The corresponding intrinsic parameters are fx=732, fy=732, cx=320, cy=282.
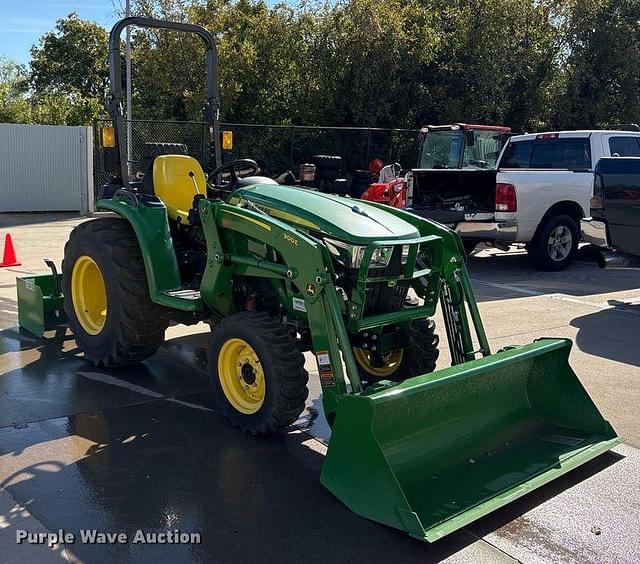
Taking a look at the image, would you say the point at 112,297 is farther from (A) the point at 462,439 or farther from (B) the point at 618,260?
(B) the point at 618,260

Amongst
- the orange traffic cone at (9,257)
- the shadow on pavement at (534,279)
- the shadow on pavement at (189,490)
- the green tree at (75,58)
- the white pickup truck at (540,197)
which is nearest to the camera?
the shadow on pavement at (189,490)

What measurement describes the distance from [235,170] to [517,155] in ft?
22.1

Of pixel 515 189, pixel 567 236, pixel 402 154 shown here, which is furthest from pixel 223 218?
pixel 402 154

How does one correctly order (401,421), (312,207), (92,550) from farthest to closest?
(312,207)
(401,421)
(92,550)

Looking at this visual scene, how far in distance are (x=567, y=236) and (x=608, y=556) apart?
8.24 meters

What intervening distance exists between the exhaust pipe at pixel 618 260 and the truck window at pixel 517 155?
333cm

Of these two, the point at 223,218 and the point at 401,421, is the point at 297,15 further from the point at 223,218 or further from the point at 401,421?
the point at 401,421

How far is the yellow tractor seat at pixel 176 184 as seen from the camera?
5707mm

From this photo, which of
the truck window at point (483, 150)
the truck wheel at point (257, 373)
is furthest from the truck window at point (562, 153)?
the truck wheel at point (257, 373)

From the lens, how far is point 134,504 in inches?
144

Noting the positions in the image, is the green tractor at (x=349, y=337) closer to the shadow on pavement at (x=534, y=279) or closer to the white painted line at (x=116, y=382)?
the white painted line at (x=116, y=382)

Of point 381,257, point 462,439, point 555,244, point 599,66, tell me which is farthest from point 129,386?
point 599,66

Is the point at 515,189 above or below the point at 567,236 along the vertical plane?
above

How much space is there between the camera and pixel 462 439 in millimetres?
4008
